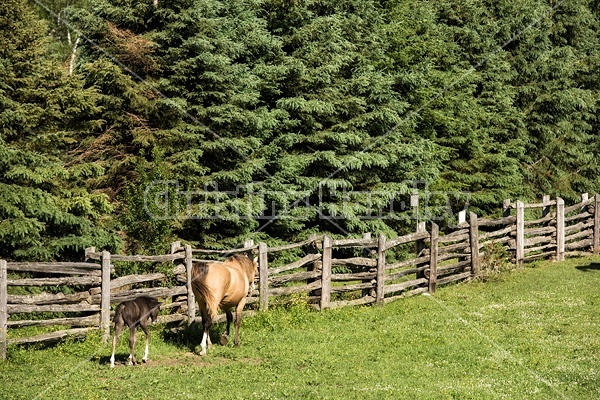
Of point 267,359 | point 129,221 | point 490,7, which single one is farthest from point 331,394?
point 490,7

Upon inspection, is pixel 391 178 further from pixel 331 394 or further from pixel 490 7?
pixel 331 394

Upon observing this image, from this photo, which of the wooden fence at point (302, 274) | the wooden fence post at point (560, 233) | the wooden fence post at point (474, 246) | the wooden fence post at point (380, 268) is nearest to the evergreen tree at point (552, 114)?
the wooden fence at point (302, 274)

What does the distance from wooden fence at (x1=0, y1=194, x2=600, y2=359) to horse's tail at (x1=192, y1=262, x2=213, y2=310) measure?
1.22m

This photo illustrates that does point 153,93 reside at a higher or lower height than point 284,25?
lower

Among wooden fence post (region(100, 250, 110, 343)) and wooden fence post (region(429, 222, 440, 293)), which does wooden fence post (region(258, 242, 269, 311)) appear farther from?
wooden fence post (region(429, 222, 440, 293))

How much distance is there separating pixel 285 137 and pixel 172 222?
19.9 feet

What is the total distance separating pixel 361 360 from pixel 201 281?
3230 mm

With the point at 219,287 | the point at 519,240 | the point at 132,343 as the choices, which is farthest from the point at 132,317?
the point at 519,240

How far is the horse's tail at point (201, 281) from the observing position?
12.9m

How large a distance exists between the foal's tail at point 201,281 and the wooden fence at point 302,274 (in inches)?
48.1

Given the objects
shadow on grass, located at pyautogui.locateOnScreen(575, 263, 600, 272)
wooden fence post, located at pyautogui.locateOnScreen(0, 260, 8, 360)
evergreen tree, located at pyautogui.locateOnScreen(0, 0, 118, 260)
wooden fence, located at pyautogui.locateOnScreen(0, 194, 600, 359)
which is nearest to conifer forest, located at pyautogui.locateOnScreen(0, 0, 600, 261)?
evergreen tree, located at pyautogui.locateOnScreen(0, 0, 118, 260)

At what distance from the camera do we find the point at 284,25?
2859 centimetres

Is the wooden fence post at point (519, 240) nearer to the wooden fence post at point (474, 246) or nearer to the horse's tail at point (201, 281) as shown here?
the wooden fence post at point (474, 246)

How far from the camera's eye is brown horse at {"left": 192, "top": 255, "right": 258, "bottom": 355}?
12938 millimetres
